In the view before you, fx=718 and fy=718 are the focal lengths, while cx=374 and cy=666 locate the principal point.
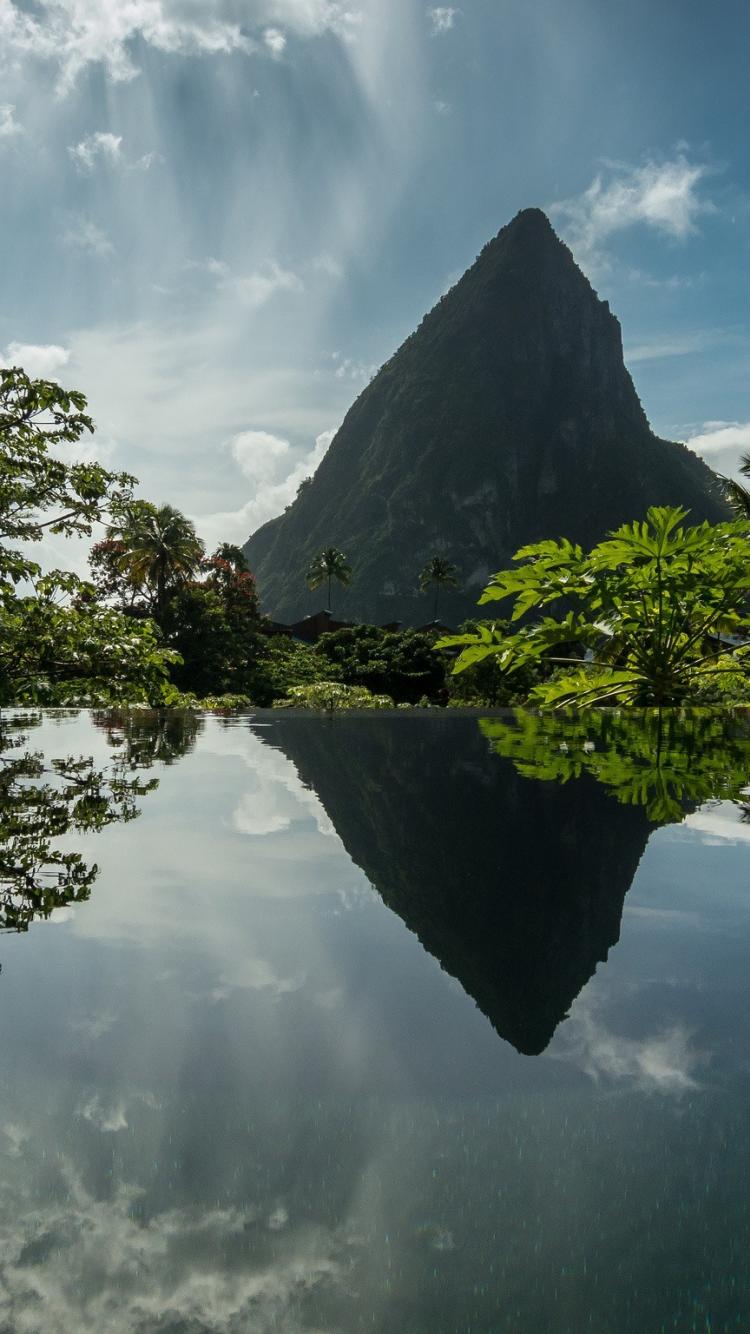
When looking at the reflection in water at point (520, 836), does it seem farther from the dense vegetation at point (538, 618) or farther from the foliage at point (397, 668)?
the foliage at point (397, 668)

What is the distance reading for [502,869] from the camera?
2256mm

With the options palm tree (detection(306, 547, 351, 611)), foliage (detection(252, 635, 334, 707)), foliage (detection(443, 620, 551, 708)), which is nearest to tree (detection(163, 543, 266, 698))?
foliage (detection(252, 635, 334, 707))

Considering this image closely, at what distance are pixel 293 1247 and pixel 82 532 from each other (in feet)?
22.3

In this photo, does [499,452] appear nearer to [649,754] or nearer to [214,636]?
[214,636]

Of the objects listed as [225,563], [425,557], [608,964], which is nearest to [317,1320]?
[608,964]

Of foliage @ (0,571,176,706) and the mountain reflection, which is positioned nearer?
the mountain reflection

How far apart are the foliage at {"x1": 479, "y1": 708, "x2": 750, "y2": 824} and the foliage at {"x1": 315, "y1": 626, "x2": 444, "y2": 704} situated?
28.0 meters

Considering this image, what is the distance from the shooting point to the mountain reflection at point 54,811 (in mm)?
2289

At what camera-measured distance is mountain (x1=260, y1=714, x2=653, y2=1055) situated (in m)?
1.54

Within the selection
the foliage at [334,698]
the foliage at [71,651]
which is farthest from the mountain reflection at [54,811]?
the foliage at [334,698]

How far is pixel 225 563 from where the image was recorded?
42625 mm

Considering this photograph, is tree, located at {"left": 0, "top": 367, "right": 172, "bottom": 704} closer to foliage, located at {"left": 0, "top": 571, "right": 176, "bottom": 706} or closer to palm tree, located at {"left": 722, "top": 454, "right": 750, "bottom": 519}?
foliage, located at {"left": 0, "top": 571, "right": 176, "bottom": 706}

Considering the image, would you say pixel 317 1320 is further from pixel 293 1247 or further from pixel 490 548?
pixel 490 548

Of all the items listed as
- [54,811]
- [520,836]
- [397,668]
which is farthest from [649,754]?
[397,668]
